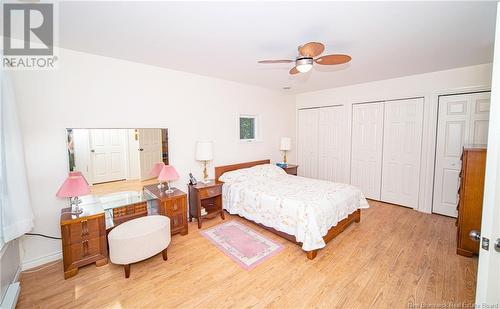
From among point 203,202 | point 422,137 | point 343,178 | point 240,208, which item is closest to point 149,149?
point 203,202

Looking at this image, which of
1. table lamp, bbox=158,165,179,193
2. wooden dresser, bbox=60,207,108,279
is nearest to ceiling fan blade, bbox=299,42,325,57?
table lamp, bbox=158,165,179,193

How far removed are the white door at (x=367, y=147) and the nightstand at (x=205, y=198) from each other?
2968mm

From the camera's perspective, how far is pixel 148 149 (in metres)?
3.07

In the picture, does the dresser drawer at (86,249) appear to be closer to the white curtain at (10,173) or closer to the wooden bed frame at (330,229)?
the white curtain at (10,173)

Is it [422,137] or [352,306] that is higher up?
[422,137]

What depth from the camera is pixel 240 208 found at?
11.1 feet

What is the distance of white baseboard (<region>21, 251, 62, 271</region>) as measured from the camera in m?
2.29

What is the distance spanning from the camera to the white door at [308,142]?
5.18 m

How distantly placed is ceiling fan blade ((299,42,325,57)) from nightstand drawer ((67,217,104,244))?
2699 millimetres

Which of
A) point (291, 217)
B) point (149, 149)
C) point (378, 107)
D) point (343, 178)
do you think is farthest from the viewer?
point (343, 178)

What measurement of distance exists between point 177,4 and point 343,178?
4429 millimetres

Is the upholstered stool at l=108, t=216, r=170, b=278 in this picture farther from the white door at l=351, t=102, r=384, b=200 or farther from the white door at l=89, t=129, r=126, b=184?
the white door at l=351, t=102, r=384, b=200

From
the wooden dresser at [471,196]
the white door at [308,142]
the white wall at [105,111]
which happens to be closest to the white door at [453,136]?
the wooden dresser at [471,196]

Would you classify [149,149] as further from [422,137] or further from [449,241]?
[422,137]
